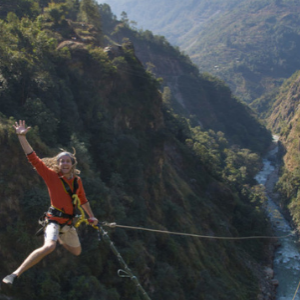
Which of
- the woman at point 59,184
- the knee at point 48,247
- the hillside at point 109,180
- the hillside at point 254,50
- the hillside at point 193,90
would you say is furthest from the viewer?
the hillside at point 254,50

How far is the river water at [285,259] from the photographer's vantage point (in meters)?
28.1

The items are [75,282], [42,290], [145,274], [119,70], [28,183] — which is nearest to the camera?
[42,290]

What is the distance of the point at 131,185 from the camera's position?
908 inches

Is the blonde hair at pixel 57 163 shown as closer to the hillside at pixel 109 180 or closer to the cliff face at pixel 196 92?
the hillside at pixel 109 180

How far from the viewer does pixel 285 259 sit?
108ft

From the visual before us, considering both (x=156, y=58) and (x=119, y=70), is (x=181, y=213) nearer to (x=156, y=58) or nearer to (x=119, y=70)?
(x=119, y=70)

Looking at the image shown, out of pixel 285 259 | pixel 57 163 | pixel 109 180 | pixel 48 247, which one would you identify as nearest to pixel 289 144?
pixel 285 259

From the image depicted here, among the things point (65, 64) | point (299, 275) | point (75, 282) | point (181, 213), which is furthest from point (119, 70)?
point (299, 275)

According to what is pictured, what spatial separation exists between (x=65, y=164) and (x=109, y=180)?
53.2ft

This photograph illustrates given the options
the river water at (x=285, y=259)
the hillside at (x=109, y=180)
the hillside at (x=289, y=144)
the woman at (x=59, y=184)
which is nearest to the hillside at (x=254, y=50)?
the hillside at (x=289, y=144)

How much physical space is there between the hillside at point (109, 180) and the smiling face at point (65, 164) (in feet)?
22.0

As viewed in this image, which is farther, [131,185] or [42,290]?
[131,185]

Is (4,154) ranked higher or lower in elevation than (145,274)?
higher

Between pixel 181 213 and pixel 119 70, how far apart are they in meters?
11.7
